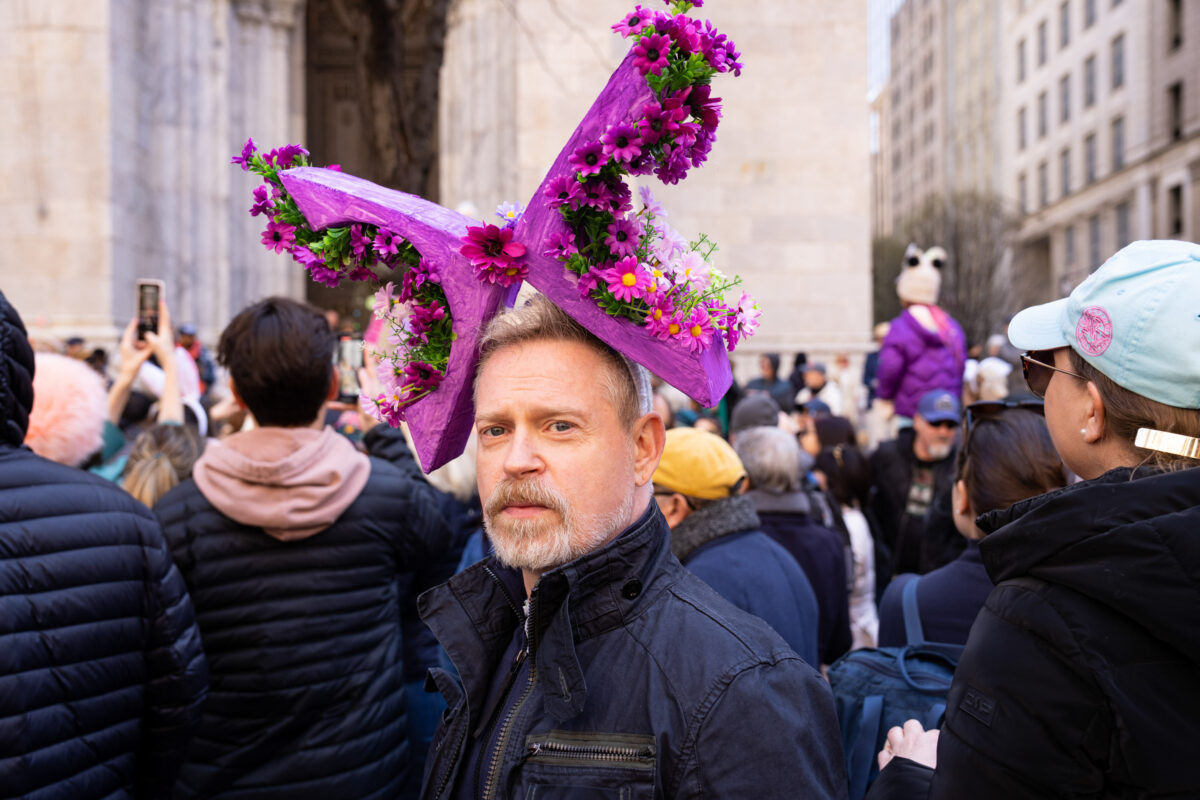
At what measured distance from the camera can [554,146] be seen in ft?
41.3

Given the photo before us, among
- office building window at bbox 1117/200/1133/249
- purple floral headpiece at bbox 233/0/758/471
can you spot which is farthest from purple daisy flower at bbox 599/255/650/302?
office building window at bbox 1117/200/1133/249

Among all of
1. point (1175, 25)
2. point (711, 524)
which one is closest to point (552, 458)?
point (711, 524)

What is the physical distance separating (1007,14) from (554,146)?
193 ft

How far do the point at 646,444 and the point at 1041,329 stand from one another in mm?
780

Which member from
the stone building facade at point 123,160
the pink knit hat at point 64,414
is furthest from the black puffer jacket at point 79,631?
the stone building facade at point 123,160

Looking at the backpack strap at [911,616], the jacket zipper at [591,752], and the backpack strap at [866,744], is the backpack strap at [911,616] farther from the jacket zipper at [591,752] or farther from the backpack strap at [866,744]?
the jacket zipper at [591,752]

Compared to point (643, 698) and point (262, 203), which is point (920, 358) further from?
point (643, 698)

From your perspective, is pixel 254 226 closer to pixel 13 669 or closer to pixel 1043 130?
pixel 13 669

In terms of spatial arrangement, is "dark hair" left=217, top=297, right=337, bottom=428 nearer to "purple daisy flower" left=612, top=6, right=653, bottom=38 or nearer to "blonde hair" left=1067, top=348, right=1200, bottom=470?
"purple daisy flower" left=612, top=6, right=653, bottom=38

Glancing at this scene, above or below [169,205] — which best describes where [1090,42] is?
above

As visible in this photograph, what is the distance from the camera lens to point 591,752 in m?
1.76

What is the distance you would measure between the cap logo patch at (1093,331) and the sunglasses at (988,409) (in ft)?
4.72

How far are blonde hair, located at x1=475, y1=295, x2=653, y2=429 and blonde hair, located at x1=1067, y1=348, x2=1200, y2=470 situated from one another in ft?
2.72

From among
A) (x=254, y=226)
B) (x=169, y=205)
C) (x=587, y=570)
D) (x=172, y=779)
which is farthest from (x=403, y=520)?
(x=254, y=226)
